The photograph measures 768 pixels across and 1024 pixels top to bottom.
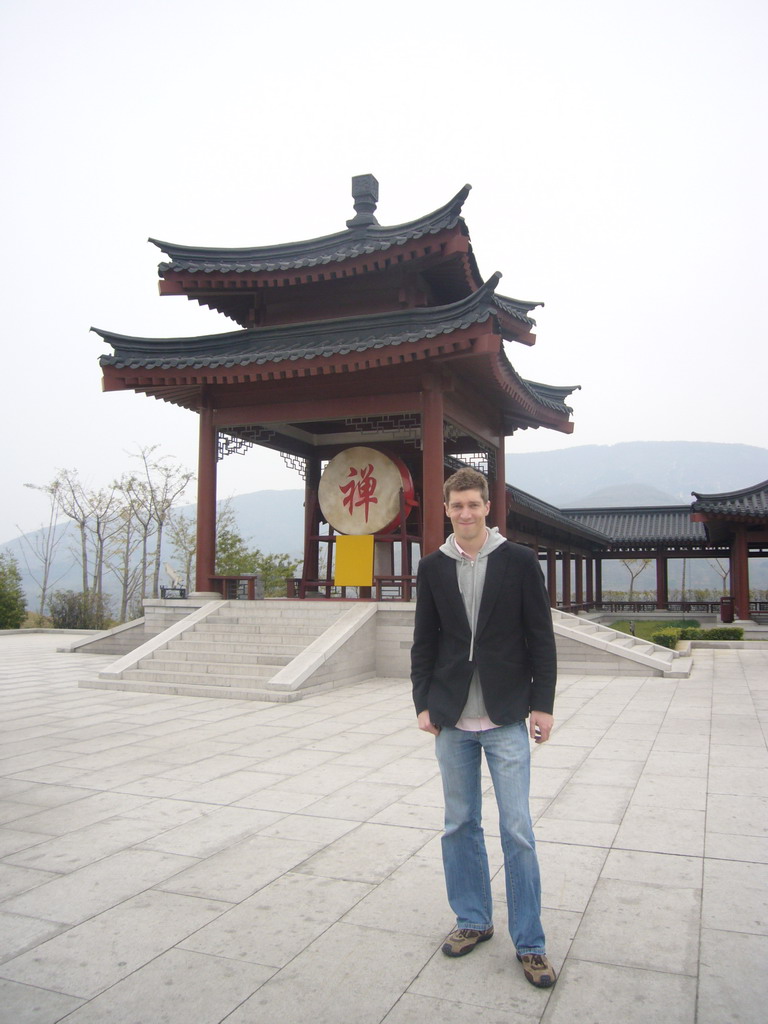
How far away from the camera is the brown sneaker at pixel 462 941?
3002 mm

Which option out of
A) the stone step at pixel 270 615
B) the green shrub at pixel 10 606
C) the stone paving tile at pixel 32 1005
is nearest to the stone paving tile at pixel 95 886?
the stone paving tile at pixel 32 1005

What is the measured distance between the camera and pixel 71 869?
396 centimetres

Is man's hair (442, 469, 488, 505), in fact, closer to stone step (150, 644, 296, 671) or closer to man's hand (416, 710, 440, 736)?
man's hand (416, 710, 440, 736)

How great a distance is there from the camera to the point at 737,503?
872 inches

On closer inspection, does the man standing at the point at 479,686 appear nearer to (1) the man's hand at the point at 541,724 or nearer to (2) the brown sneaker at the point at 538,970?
(1) the man's hand at the point at 541,724

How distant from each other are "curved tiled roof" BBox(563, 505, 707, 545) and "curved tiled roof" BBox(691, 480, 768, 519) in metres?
8.90

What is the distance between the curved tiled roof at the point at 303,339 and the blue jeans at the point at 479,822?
8.82 meters

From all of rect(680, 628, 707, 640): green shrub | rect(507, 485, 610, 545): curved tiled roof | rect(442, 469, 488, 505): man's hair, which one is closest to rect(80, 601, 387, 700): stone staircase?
rect(442, 469, 488, 505): man's hair

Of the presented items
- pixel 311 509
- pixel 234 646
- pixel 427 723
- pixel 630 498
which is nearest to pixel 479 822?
pixel 427 723

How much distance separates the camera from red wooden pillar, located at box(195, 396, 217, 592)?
13953 millimetres

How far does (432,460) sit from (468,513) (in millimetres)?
9291

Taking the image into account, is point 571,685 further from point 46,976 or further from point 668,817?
point 46,976

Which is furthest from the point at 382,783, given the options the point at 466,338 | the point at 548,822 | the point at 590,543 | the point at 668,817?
the point at 590,543

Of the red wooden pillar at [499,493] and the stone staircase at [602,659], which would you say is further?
the red wooden pillar at [499,493]
